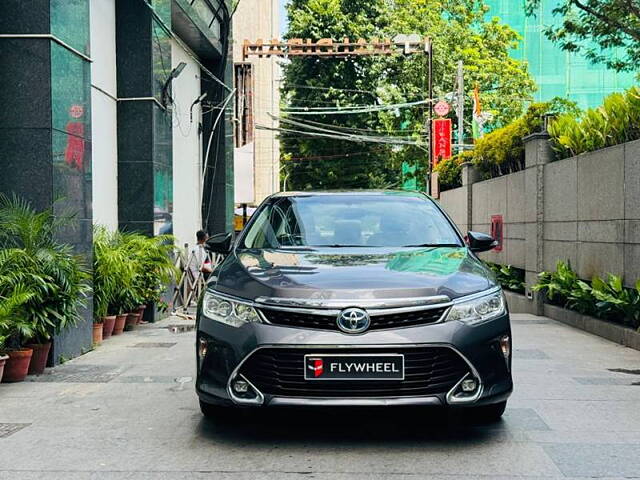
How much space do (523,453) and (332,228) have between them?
217 centimetres

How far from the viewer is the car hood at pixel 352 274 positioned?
4.84 metres

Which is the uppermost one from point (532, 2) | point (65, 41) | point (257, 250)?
point (532, 2)

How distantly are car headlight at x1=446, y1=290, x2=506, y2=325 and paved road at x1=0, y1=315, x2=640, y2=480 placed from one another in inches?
24.0

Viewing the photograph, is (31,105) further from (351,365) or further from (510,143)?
(510,143)

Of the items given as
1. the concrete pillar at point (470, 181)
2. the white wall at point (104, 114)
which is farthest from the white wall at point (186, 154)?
the concrete pillar at point (470, 181)

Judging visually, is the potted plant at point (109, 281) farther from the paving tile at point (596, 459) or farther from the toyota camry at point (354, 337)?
the paving tile at point (596, 459)

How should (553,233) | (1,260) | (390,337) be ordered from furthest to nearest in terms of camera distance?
(553,233) < (1,260) < (390,337)

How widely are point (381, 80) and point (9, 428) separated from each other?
33.1 metres

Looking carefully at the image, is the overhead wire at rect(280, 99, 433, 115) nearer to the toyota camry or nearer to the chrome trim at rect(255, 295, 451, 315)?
the toyota camry

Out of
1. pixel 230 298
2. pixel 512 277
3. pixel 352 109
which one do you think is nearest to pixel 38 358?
pixel 230 298

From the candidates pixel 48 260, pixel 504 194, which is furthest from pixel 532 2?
pixel 48 260

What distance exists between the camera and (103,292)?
10.1 meters

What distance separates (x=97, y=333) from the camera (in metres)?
10.0

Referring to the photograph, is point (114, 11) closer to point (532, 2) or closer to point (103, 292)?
point (103, 292)
